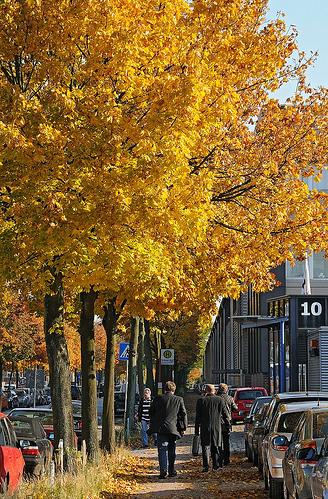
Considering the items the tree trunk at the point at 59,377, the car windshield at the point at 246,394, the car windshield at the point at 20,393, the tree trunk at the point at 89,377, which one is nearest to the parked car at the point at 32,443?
the tree trunk at the point at 59,377

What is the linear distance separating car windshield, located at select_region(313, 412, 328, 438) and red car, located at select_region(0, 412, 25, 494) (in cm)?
386

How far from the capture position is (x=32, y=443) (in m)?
20.4

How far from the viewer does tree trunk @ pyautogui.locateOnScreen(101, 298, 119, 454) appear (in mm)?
26734

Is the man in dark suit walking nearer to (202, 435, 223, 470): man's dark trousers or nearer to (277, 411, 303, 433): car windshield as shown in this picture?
(202, 435, 223, 470): man's dark trousers

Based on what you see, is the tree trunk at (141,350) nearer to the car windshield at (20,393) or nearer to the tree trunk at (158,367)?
the tree trunk at (158,367)

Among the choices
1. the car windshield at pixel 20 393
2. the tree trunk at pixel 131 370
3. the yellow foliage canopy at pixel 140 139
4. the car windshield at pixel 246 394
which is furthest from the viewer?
the car windshield at pixel 20 393

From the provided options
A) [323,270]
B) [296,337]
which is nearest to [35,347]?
[323,270]

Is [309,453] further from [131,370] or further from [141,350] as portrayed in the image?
[141,350]

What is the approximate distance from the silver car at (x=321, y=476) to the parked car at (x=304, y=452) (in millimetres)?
285

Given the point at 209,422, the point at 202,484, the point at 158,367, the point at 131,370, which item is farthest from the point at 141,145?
the point at 158,367

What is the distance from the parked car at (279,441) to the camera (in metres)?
16.2

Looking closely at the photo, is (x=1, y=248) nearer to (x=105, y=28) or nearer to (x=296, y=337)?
(x=105, y=28)

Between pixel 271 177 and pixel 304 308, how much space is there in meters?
22.4

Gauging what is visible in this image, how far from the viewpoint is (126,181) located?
51.6 ft
